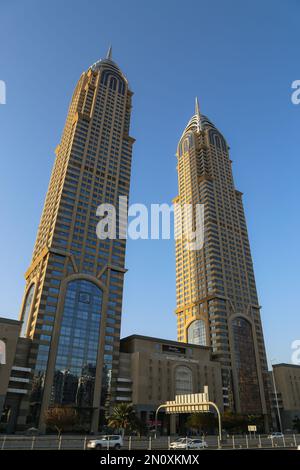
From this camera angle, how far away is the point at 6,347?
8856 cm

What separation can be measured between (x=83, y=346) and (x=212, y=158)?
13699 centimetres

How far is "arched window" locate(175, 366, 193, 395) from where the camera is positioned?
114812mm

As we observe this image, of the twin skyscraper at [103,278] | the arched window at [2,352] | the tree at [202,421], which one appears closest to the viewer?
the arched window at [2,352]

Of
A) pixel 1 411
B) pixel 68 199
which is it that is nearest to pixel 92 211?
pixel 68 199

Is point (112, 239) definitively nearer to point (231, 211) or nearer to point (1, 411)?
point (1, 411)

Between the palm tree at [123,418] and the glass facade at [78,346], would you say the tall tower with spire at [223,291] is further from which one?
the palm tree at [123,418]

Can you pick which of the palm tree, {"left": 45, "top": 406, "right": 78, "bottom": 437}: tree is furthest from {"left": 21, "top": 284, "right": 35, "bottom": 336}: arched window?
the palm tree

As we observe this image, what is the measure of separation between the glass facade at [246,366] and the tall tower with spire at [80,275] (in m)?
57.3

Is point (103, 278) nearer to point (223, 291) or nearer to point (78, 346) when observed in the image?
point (78, 346)

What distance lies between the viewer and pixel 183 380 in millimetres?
117438

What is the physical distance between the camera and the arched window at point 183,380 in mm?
114812

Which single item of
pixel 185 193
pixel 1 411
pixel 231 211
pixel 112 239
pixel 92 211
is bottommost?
pixel 1 411

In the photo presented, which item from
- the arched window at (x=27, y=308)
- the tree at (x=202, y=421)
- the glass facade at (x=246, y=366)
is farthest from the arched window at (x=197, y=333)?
the arched window at (x=27, y=308)

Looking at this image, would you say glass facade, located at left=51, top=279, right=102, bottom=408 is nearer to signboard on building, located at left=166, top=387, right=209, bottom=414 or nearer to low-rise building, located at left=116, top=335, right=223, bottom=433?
low-rise building, located at left=116, top=335, right=223, bottom=433
